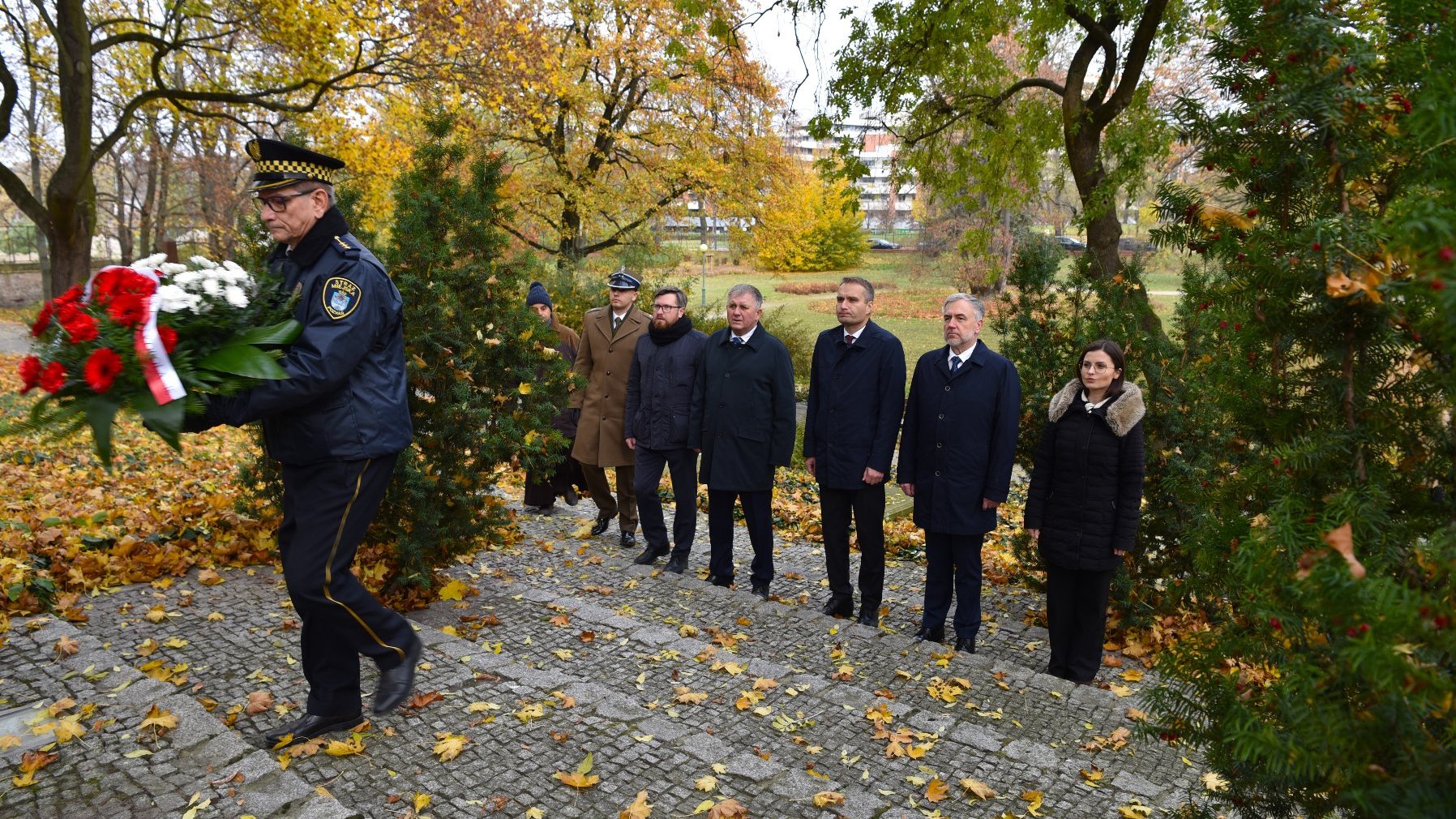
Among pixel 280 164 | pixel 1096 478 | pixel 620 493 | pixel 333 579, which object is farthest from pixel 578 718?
pixel 620 493

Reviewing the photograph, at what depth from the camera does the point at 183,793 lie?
10.9ft

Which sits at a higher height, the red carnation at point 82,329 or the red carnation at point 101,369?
the red carnation at point 82,329

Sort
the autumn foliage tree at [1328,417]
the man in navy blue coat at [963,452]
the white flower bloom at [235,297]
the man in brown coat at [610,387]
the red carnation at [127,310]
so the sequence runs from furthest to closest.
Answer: the man in brown coat at [610,387] < the man in navy blue coat at [963,452] < the white flower bloom at [235,297] < the red carnation at [127,310] < the autumn foliage tree at [1328,417]

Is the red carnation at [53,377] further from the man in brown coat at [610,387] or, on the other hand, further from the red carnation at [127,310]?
the man in brown coat at [610,387]

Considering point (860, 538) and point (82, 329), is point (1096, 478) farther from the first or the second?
point (82, 329)

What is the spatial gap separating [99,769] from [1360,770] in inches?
157

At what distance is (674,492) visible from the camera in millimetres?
7418

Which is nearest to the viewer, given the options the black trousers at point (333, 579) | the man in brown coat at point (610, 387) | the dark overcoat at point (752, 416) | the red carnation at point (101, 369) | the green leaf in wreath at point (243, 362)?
the red carnation at point (101, 369)

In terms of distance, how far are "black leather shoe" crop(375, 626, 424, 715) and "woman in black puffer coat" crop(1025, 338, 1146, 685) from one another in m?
3.53

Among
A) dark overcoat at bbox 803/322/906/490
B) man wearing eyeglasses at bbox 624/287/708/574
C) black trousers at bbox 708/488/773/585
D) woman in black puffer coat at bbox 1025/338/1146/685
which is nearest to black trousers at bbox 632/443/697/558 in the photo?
man wearing eyeglasses at bbox 624/287/708/574

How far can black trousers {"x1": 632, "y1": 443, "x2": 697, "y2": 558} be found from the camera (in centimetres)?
725

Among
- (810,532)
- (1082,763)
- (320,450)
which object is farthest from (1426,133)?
(810,532)

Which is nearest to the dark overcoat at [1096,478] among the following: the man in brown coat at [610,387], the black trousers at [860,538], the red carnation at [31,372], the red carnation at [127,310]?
the black trousers at [860,538]

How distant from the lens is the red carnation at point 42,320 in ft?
11.4
